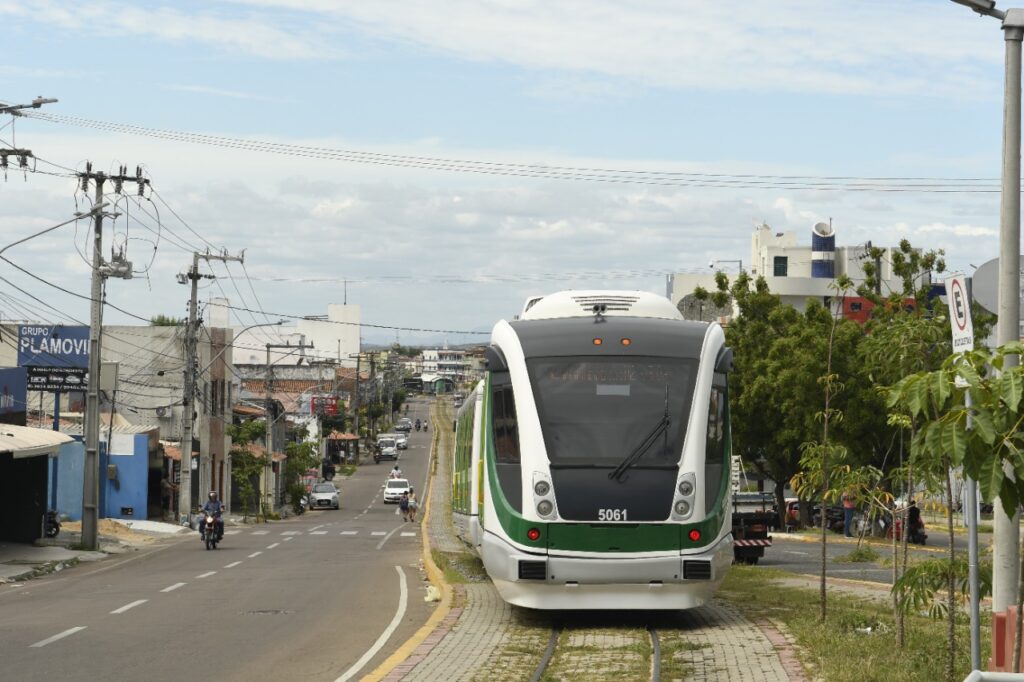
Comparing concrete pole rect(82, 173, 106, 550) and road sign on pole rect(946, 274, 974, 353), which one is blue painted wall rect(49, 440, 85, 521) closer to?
concrete pole rect(82, 173, 106, 550)

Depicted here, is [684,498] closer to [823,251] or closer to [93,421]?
[93,421]

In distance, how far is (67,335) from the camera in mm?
50188

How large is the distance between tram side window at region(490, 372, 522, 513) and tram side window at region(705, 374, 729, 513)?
211cm

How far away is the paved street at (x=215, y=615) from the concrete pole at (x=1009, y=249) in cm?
602

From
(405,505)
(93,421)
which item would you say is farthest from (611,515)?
(405,505)

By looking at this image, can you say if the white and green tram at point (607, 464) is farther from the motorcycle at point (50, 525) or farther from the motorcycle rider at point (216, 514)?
Answer: the motorcycle at point (50, 525)

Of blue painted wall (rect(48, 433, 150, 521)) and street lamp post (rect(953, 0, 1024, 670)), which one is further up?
street lamp post (rect(953, 0, 1024, 670))

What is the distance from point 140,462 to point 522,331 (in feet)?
133

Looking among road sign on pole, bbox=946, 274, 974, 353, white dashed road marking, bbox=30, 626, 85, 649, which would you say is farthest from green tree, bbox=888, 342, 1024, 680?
white dashed road marking, bbox=30, 626, 85, 649

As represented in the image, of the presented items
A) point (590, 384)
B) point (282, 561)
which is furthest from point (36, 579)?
point (590, 384)

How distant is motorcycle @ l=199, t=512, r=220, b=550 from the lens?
35969mm

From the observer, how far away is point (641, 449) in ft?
49.9

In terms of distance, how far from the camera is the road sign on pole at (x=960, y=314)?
851 cm

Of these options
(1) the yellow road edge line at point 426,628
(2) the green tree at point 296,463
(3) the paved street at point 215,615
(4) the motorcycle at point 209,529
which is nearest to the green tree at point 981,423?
(1) the yellow road edge line at point 426,628
